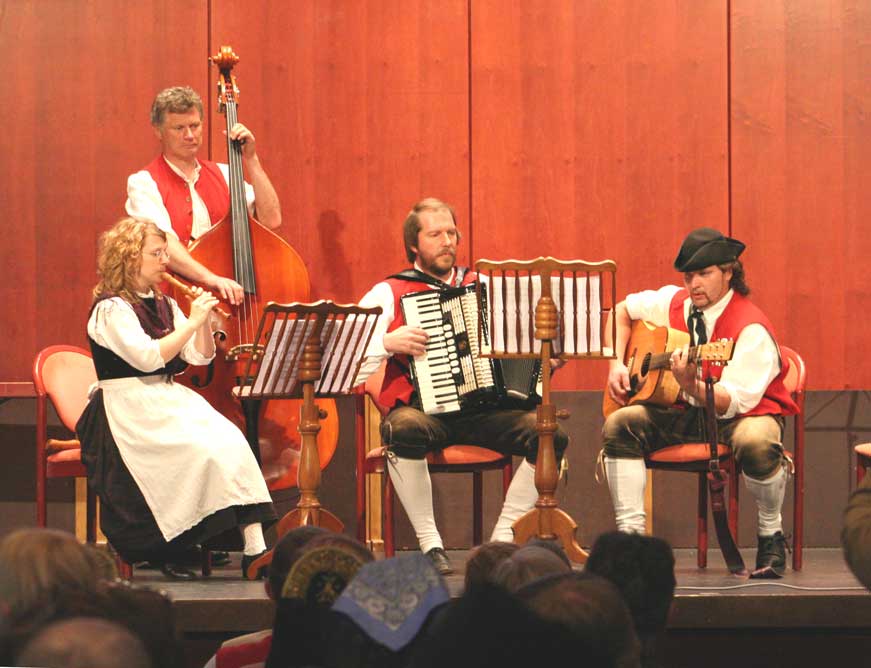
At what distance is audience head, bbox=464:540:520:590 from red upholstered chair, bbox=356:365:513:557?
1890 mm

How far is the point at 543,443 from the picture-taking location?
475 cm

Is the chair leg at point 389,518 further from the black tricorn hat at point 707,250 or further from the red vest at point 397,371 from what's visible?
the black tricorn hat at point 707,250

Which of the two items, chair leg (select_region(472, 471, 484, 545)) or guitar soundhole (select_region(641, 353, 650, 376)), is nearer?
guitar soundhole (select_region(641, 353, 650, 376))

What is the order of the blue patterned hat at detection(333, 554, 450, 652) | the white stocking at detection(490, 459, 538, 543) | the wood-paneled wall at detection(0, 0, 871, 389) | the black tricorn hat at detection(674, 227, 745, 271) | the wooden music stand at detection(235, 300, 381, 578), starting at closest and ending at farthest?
the blue patterned hat at detection(333, 554, 450, 652) < the wooden music stand at detection(235, 300, 381, 578) < the white stocking at detection(490, 459, 538, 543) < the black tricorn hat at detection(674, 227, 745, 271) < the wood-paneled wall at detection(0, 0, 871, 389)

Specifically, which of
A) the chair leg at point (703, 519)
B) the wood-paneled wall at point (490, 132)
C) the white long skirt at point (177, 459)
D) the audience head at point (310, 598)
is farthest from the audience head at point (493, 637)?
the wood-paneled wall at point (490, 132)

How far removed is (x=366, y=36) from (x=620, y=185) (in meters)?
1.49

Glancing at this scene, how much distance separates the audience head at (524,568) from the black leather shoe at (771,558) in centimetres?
216

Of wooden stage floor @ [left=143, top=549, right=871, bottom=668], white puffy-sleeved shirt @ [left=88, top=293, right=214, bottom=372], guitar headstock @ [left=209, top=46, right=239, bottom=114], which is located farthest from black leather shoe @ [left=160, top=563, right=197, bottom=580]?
guitar headstock @ [left=209, top=46, right=239, bottom=114]

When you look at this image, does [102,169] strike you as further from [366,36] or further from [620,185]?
[620,185]

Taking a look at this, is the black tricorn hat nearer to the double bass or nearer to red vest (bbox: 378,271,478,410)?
red vest (bbox: 378,271,478,410)

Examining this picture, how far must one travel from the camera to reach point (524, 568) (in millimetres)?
2764

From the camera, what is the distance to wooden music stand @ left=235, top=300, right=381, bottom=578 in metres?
4.63

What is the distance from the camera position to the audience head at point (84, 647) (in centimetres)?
210

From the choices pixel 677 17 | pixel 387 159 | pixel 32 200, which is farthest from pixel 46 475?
pixel 677 17
